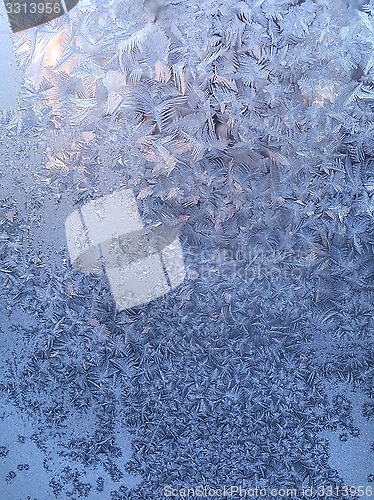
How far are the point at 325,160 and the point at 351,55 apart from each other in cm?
15

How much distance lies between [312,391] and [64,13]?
25.3 inches

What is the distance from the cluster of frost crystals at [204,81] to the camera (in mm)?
774

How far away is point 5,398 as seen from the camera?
0.84 metres

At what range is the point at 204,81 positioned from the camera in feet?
2.58

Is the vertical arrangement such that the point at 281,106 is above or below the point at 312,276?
above

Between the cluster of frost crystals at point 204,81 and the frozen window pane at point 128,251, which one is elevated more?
the cluster of frost crystals at point 204,81

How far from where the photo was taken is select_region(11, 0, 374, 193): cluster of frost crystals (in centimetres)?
77

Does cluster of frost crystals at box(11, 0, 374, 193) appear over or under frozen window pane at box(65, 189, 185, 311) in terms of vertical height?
over

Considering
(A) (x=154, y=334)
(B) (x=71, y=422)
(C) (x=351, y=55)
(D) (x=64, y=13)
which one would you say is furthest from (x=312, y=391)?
(D) (x=64, y=13)

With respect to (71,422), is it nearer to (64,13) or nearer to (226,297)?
(226,297)

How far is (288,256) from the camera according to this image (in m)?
0.82

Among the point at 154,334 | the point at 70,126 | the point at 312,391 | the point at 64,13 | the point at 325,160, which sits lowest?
the point at 312,391

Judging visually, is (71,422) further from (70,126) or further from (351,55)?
(351,55)

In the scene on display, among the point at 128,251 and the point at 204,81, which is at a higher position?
the point at 204,81
